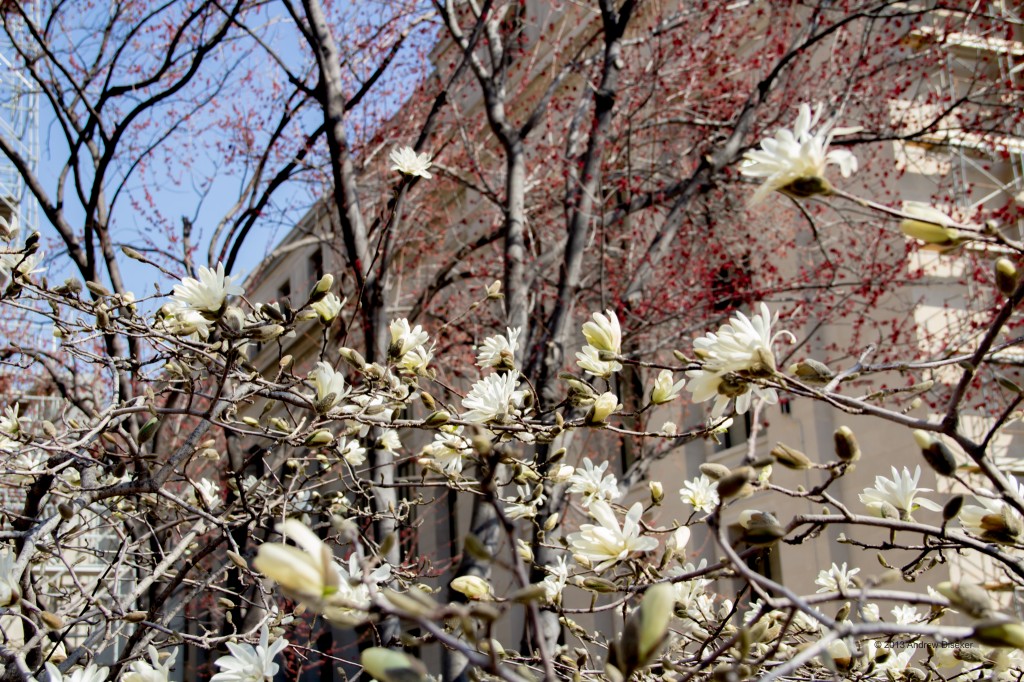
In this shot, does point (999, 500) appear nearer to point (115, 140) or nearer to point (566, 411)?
point (566, 411)

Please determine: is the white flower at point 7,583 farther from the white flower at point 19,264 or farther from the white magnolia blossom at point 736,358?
the white magnolia blossom at point 736,358

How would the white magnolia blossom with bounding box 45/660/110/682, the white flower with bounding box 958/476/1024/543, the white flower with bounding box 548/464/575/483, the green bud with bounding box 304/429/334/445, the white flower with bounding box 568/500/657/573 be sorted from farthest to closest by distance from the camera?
the white flower with bounding box 548/464/575/483
the green bud with bounding box 304/429/334/445
the white magnolia blossom with bounding box 45/660/110/682
the white flower with bounding box 568/500/657/573
the white flower with bounding box 958/476/1024/543

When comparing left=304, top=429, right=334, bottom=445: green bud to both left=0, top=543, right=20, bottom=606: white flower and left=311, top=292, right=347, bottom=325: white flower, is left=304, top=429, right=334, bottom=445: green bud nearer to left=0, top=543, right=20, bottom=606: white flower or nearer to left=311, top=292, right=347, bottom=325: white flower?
left=311, top=292, right=347, bottom=325: white flower

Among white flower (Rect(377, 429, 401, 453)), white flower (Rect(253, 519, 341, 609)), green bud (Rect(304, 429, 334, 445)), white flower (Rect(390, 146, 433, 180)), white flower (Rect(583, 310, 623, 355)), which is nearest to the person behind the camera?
white flower (Rect(253, 519, 341, 609))

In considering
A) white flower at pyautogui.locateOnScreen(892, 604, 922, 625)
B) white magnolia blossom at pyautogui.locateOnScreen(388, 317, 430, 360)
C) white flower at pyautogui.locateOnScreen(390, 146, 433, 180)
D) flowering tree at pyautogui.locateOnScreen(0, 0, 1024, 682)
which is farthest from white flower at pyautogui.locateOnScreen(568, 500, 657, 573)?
white flower at pyautogui.locateOnScreen(892, 604, 922, 625)

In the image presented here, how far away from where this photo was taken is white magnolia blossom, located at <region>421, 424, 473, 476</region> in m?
2.81

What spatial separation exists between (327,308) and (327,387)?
11.1 inches

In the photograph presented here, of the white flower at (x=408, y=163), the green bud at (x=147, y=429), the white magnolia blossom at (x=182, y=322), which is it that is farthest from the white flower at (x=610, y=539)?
the white flower at (x=408, y=163)

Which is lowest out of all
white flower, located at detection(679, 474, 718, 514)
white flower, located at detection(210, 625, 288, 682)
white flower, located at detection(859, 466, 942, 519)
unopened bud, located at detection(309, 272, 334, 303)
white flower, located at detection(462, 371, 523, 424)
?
white flower, located at detection(210, 625, 288, 682)

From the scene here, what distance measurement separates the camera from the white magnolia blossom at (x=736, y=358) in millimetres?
1844

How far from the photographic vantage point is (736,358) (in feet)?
6.07

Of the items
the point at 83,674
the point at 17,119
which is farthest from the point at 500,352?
the point at 17,119

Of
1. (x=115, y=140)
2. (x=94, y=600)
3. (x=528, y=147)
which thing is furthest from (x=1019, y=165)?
(x=94, y=600)

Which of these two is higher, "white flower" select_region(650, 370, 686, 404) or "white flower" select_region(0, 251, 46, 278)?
"white flower" select_region(0, 251, 46, 278)
